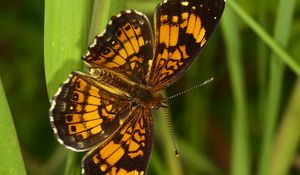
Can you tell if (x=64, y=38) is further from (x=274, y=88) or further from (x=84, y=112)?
(x=274, y=88)

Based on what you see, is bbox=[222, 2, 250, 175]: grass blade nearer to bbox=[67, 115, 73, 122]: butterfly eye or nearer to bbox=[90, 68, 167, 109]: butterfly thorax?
bbox=[90, 68, 167, 109]: butterfly thorax

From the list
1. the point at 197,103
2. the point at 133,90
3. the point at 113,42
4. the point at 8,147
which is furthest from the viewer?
the point at 197,103

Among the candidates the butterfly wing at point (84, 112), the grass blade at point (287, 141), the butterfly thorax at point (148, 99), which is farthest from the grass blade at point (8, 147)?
the grass blade at point (287, 141)

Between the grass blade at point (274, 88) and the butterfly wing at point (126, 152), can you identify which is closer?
the butterfly wing at point (126, 152)

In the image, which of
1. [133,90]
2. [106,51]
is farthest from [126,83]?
[106,51]

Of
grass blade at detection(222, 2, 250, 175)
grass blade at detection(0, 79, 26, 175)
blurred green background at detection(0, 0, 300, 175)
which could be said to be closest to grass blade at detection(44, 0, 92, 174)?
grass blade at detection(0, 79, 26, 175)

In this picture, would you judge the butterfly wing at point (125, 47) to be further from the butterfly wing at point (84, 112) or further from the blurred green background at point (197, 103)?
the blurred green background at point (197, 103)

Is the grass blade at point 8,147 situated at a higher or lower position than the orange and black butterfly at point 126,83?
lower

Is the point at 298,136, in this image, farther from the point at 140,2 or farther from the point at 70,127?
the point at 70,127
